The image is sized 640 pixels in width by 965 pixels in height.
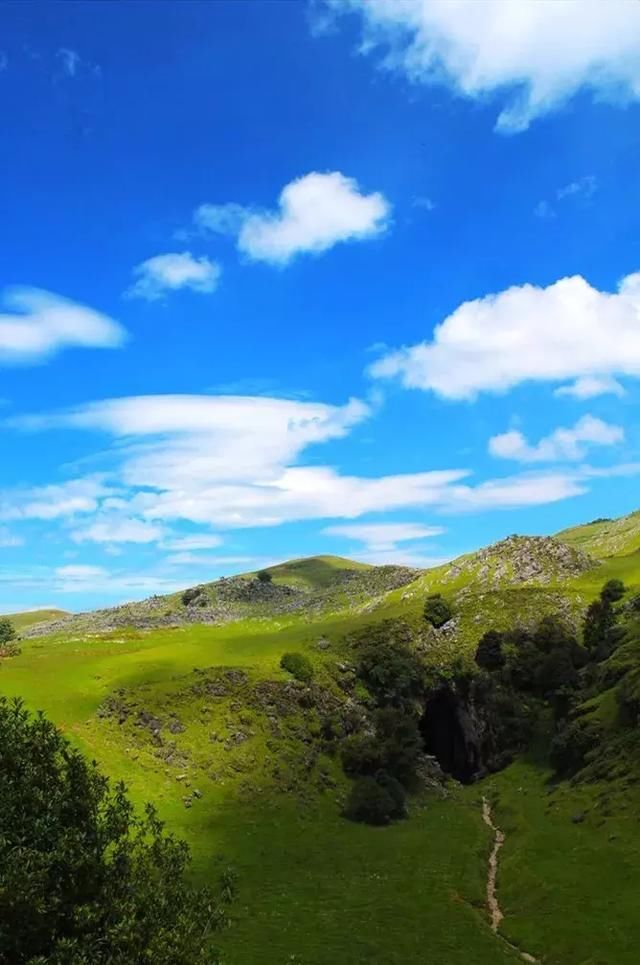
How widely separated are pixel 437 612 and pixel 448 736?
22.3 m

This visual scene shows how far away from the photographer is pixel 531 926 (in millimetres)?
49531

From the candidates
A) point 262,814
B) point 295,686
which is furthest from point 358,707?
point 262,814

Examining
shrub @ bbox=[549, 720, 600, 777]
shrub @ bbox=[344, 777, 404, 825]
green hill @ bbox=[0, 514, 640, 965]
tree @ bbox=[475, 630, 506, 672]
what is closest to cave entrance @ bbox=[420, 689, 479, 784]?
green hill @ bbox=[0, 514, 640, 965]

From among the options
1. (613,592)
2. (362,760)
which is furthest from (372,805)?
(613,592)

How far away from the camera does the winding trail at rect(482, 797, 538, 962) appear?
155 ft

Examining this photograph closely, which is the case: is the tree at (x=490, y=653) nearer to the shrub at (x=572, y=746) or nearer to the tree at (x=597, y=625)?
the tree at (x=597, y=625)

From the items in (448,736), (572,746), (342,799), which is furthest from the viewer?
(448,736)

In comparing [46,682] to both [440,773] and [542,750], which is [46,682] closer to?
[440,773]

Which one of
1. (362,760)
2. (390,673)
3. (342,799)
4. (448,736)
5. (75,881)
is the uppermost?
(75,881)

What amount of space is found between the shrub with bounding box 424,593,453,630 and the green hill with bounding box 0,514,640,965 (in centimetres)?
202

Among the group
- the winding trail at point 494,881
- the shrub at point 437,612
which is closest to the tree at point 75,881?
the winding trail at point 494,881

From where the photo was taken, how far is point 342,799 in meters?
81.7

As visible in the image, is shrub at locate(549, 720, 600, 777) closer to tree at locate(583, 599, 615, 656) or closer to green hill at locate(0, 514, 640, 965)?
green hill at locate(0, 514, 640, 965)

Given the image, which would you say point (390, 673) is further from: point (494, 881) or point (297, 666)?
point (494, 881)
